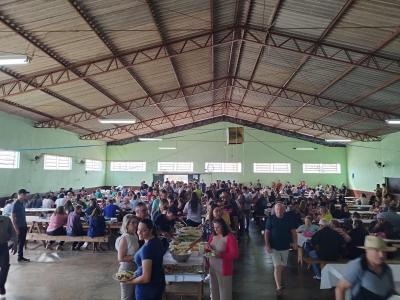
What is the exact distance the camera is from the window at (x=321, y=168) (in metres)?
22.0

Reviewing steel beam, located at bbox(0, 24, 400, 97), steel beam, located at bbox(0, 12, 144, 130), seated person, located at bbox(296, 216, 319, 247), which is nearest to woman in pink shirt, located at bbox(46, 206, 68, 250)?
steel beam, located at bbox(0, 24, 400, 97)

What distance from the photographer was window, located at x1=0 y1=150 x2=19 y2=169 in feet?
38.4

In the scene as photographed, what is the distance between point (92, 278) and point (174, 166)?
1662 cm

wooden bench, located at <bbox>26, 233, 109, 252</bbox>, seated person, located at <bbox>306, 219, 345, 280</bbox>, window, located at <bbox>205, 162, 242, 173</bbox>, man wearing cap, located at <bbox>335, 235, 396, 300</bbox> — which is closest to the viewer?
man wearing cap, located at <bbox>335, 235, 396, 300</bbox>

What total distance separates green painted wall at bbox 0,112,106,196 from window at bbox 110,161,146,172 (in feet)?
8.62

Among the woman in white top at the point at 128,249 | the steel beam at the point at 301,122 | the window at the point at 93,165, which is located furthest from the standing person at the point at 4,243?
the window at the point at 93,165

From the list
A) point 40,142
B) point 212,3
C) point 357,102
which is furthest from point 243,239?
point 40,142

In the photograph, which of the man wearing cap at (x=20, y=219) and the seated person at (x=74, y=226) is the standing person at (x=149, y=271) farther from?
the seated person at (x=74, y=226)

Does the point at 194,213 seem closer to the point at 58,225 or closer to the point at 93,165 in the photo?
the point at 58,225

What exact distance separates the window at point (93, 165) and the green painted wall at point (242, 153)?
7.25 feet

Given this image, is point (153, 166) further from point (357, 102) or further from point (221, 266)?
point (221, 266)

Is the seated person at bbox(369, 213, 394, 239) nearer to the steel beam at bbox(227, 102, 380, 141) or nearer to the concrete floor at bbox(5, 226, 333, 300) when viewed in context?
the concrete floor at bbox(5, 226, 333, 300)

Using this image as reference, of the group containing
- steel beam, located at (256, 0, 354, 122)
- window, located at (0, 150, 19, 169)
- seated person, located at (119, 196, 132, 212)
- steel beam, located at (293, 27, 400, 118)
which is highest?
steel beam, located at (256, 0, 354, 122)

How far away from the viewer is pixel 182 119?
20.4m
